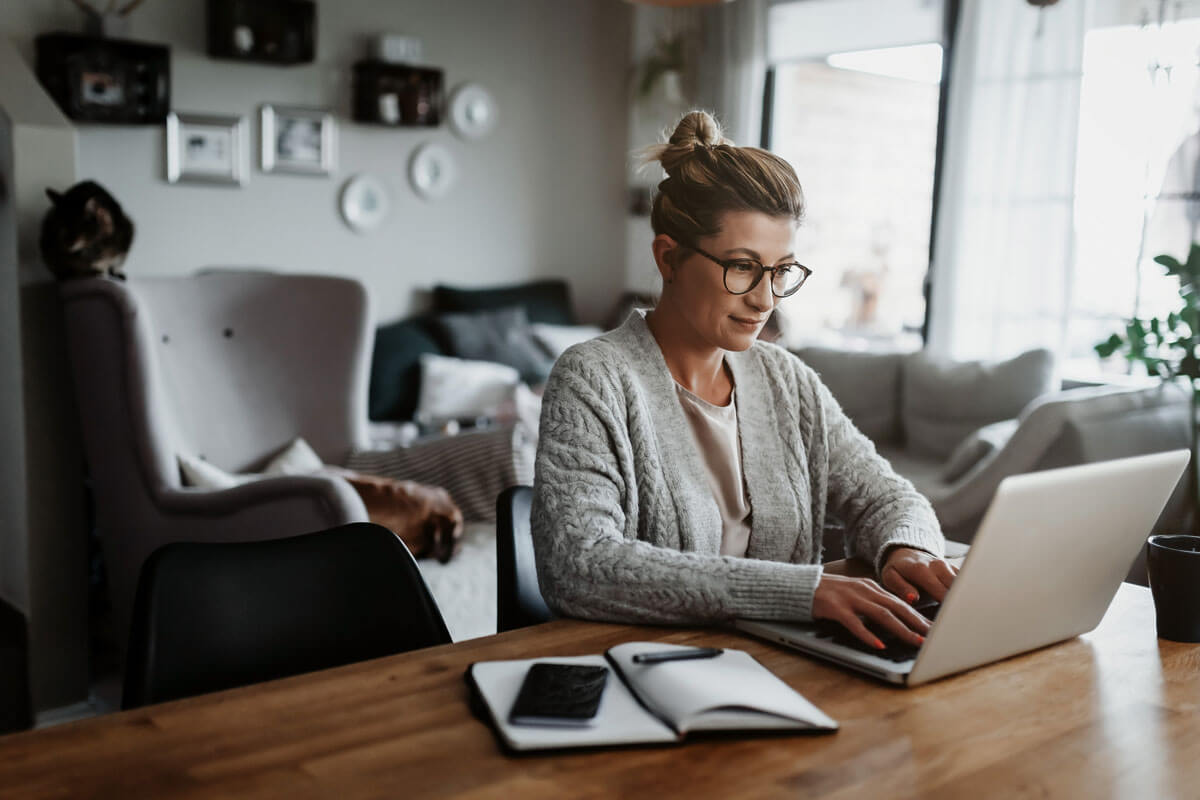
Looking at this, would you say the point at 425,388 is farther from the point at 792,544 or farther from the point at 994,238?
the point at 792,544

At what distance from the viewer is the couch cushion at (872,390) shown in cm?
446

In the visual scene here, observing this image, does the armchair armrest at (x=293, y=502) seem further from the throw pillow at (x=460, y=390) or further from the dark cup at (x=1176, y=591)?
the throw pillow at (x=460, y=390)

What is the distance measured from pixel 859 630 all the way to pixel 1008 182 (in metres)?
3.80

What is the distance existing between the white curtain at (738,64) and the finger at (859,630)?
14.5 feet

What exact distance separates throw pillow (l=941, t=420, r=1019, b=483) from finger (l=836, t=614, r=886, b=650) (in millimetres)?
2600

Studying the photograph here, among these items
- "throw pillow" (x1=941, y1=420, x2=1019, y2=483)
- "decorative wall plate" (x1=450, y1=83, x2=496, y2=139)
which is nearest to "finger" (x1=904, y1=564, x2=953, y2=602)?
"throw pillow" (x1=941, y1=420, x2=1019, y2=483)

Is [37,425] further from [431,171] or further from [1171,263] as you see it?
[431,171]

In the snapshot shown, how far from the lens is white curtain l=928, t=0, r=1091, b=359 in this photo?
4.33 meters

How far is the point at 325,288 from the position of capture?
325cm

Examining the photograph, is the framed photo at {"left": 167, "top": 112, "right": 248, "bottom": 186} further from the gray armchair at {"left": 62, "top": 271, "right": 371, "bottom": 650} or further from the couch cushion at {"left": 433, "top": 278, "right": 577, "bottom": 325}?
the gray armchair at {"left": 62, "top": 271, "right": 371, "bottom": 650}

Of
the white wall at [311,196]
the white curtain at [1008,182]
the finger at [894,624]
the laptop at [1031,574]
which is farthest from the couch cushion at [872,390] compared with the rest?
the finger at [894,624]

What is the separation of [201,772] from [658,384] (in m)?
0.83

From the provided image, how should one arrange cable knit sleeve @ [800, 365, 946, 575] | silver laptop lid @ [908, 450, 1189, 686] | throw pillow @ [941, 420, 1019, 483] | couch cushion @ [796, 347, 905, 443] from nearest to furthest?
silver laptop lid @ [908, 450, 1189, 686]
cable knit sleeve @ [800, 365, 946, 575]
throw pillow @ [941, 420, 1019, 483]
couch cushion @ [796, 347, 905, 443]

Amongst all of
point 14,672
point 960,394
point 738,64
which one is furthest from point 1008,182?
point 14,672
